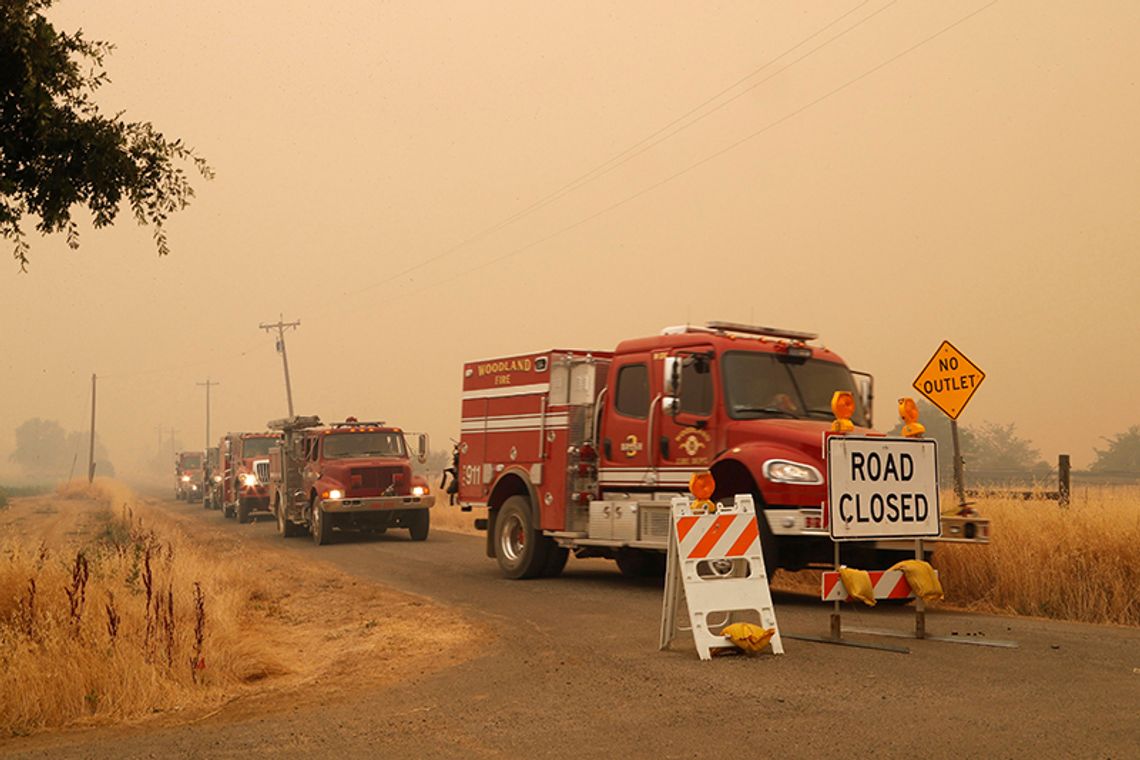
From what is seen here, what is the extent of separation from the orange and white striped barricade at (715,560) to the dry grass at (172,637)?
1.99 metres

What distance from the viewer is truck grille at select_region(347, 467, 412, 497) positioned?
2400 cm

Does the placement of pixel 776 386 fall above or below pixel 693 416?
above

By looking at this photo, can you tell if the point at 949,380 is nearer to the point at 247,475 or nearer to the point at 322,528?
the point at 322,528

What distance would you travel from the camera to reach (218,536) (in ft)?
87.0

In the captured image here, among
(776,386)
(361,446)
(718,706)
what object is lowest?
(718,706)

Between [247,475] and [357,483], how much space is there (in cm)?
1196

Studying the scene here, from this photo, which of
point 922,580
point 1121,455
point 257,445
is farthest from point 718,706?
point 1121,455

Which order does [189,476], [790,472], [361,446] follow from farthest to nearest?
[189,476], [361,446], [790,472]

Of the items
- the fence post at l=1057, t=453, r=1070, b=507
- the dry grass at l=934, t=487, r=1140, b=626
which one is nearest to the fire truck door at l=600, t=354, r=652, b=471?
the dry grass at l=934, t=487, r=1140, b=626

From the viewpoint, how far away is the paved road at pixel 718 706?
6234 millimetres

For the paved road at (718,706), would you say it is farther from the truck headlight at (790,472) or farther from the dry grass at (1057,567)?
the truck headlight at (790,472)

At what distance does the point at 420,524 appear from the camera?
24.7m

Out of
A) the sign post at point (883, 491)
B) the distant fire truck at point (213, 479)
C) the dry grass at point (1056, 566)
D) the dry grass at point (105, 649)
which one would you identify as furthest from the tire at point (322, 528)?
the distant fire truck at point (213, 479)

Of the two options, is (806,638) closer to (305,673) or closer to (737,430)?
(737,430)
